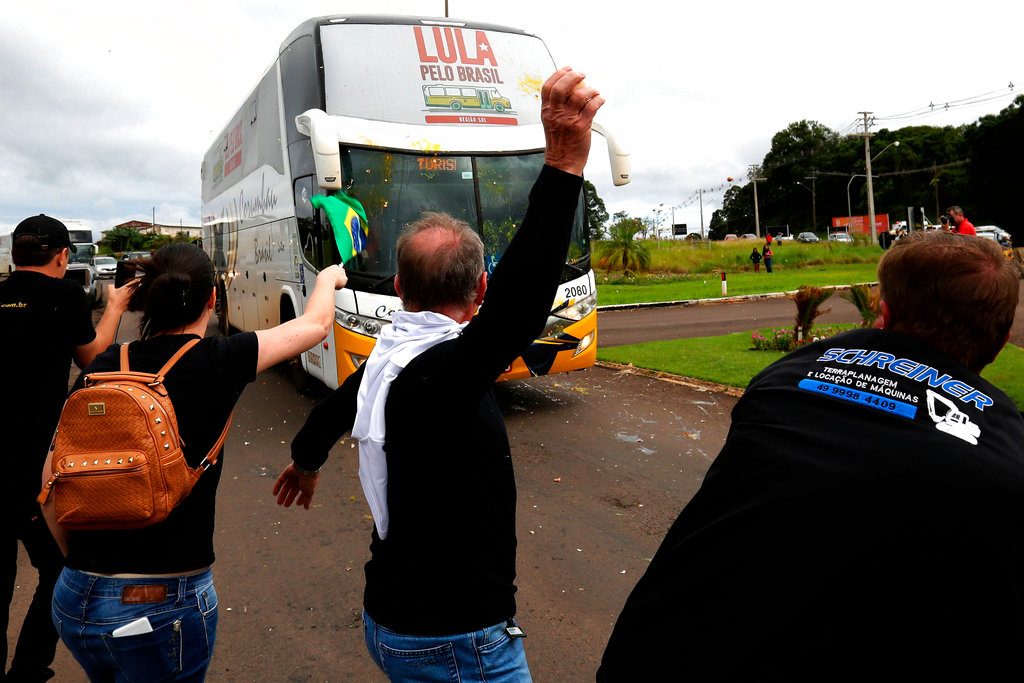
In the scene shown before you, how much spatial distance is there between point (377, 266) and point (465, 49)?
2.91 meters

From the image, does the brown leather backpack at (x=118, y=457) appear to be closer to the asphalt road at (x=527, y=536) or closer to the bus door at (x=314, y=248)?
the asphalt road at (x=527, y=536)

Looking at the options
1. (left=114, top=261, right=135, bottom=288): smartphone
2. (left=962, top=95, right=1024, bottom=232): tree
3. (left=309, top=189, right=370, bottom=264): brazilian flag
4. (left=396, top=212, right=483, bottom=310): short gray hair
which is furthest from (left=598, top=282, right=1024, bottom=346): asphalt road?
(left=962, top=95, right=1024, bottom=232): tree

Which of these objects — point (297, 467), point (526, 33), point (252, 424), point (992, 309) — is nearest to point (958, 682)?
point (992, 309)

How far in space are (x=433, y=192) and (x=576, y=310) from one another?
6.67 feet

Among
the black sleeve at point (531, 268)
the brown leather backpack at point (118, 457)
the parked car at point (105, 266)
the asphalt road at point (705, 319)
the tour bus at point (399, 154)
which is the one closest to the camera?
the black sleeve at point (531, 268)

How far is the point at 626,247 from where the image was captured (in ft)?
105

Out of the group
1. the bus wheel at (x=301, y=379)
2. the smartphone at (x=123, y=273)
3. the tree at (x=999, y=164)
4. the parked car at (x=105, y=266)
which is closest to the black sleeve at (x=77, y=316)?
the smartphone at (x=123, y=273)

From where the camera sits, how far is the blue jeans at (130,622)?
2176 millimetres

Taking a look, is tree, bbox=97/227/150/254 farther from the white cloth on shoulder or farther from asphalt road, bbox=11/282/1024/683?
the white cloth on shoulder

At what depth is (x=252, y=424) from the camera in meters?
8.67

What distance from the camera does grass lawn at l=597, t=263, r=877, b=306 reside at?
23984 millimetres

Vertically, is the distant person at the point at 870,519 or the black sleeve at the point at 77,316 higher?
the black sleeve at the point at 77,316

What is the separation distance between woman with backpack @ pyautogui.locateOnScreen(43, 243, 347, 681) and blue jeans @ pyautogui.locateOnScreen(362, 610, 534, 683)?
0.71 metres

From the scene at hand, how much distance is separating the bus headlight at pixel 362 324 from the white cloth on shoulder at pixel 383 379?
5556 millimetres
